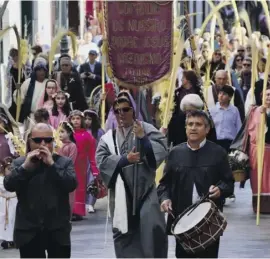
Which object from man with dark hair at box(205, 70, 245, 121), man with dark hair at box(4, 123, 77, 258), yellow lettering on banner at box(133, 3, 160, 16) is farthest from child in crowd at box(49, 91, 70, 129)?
man with dark hair at box(4, 123, 77, 258)

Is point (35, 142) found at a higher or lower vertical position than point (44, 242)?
higher

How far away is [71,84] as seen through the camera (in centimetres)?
2055

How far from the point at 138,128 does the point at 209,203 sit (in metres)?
1.20

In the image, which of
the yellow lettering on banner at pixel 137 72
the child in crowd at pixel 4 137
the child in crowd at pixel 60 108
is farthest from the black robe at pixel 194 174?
the child in crowd at pixel 60 108

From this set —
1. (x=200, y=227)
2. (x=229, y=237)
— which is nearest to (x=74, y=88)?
Result: (x=229, y=237)

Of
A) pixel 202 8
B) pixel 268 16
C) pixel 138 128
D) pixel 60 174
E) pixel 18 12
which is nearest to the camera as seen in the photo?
pixel 60 174

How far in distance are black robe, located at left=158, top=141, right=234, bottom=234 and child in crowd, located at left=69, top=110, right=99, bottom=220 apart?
6171mm

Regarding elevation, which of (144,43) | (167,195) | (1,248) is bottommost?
(1,248)

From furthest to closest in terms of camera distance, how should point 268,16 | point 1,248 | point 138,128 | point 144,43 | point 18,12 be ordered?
point 18,12 < point 268,16 < point 1,248 < point 144,43 < point 138,128

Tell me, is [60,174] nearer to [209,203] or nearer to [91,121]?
[209,203]

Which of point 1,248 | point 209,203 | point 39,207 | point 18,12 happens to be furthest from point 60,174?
point 18,12

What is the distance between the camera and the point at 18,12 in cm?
3506

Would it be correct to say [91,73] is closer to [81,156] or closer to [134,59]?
[81,156]

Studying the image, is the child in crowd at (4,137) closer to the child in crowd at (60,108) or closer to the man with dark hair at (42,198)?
the child in crowd at (60,108)
